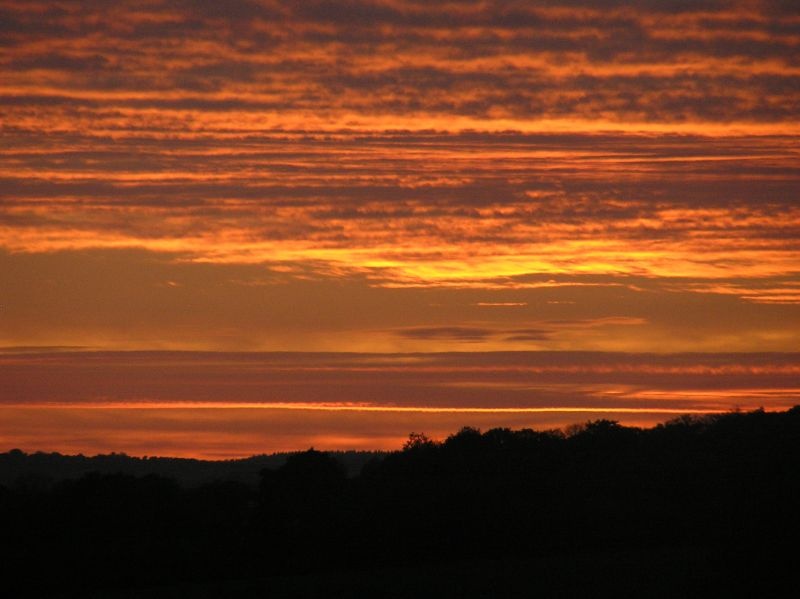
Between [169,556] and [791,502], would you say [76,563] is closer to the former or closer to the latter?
[169,556]

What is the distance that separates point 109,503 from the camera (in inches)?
2542

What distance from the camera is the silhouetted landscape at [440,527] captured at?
47531mm

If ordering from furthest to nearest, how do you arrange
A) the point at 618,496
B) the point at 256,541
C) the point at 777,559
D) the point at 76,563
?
1. the point at 618,496
2. the point at 256,541
3. the point at 76,563
4. the point at 777,559

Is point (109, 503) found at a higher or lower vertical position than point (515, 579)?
higher

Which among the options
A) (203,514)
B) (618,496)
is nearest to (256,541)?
(203,514)

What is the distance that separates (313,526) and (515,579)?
11748mm

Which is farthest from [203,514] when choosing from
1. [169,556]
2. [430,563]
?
[430,563]

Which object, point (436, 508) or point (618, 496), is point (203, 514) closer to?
point (436, 508)

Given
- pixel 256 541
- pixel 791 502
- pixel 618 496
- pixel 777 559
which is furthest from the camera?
pixel 618 496

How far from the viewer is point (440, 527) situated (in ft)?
189

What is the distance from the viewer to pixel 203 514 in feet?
208

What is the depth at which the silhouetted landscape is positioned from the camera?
47.5m

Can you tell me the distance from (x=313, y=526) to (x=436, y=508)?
5.42 metres

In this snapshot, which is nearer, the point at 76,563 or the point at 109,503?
the point at 76,563
